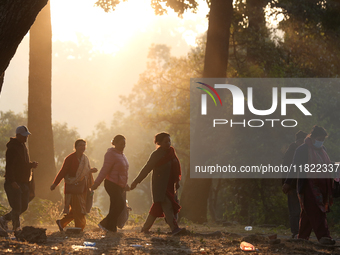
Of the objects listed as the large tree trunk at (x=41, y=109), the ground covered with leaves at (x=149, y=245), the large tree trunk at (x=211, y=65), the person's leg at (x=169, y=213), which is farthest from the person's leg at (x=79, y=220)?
the large tree trunk at (x=211, y=65)

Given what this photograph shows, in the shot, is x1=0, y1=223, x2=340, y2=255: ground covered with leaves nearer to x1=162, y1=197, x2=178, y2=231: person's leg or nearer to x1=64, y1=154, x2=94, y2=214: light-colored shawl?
x1=162, y1=197, x2=178, y2=231: person's leg

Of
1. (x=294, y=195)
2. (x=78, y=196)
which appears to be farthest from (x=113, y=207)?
(x=294, y=195)

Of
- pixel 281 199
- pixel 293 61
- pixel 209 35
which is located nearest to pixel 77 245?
pixel 209 35

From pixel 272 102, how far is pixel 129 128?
148 feet

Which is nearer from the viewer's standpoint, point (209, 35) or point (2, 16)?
point (2, 16)

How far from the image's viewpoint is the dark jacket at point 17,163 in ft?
28.9

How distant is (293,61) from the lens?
21453 mm

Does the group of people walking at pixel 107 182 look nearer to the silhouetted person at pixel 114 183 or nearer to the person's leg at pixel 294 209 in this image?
the silhouetted person at pixel 114 183

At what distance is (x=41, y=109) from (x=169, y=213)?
658 centimetres

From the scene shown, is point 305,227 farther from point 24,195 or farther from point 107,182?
point 24,195

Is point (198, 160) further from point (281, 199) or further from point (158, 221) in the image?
point (158, 221)

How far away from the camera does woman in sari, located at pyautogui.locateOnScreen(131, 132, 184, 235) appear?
8.80 metres

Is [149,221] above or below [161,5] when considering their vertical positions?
below

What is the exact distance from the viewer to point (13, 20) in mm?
5402
